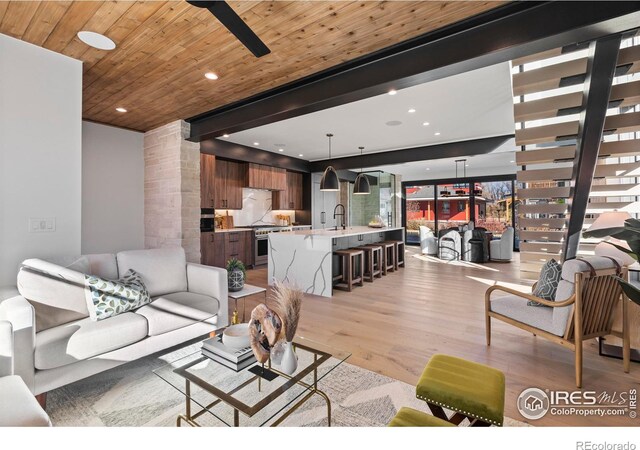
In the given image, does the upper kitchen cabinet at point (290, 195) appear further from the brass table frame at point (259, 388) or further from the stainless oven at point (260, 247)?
the brass table frame at point (259, 388)

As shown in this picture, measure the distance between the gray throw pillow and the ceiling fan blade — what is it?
109 inches

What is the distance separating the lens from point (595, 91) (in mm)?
2504

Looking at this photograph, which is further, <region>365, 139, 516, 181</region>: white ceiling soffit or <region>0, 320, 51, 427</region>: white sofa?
<region>365, 139, 516, 181</region>: white ceiling soffit

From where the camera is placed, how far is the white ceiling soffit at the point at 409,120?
353 centimetres

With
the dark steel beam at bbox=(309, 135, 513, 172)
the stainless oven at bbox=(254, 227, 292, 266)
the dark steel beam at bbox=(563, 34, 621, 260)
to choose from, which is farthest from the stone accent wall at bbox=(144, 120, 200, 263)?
the dark steel beam at bbox=(563, 34, 621, 260)

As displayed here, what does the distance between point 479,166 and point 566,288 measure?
292 inches

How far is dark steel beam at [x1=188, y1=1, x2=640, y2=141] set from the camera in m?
1.86

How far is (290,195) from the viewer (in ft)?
26.8

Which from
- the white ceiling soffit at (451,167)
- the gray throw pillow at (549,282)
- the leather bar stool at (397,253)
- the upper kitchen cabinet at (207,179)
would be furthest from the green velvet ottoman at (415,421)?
the white ceiling soffit at (451,167)

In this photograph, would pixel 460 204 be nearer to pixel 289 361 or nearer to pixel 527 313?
pixel 527 313

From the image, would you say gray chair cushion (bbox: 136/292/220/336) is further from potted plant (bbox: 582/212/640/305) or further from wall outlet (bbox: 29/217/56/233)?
potted plant (bbox: 582/212/640/305)

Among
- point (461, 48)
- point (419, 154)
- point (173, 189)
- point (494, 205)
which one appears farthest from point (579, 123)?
point (494, 205)
